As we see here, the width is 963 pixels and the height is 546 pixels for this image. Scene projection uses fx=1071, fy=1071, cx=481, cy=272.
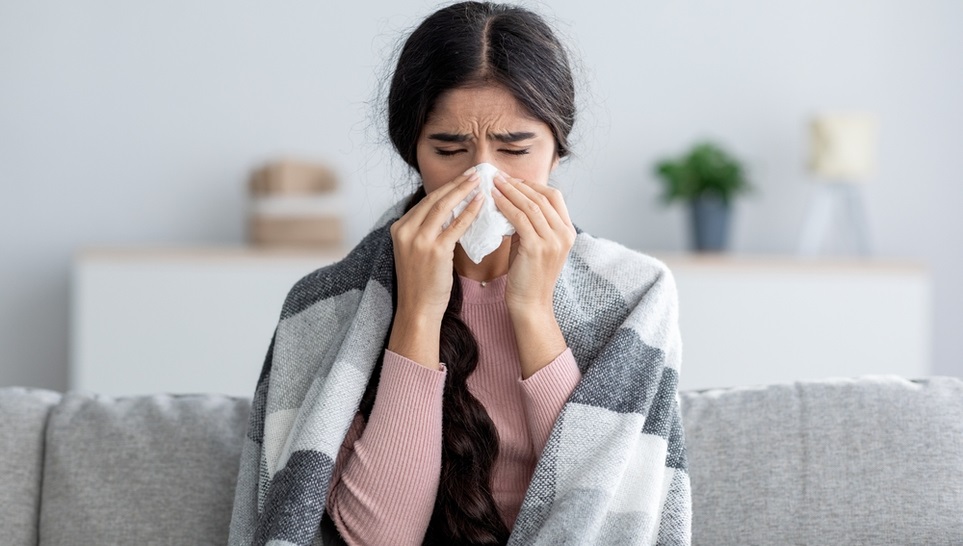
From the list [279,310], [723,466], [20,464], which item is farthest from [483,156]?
[279,310]

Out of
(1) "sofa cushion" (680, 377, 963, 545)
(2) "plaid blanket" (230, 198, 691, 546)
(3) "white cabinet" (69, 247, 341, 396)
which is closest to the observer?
(2) "plaid blanket" (230, 198, 691, 546)

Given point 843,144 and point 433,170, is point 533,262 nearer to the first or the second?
point 433,170

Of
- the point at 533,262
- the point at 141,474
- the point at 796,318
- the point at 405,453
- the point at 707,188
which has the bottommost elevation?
the point at 796,318

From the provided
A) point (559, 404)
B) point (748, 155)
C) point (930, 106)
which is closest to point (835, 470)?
point (559, 404)

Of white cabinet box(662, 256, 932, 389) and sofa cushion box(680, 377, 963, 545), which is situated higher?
sofa cushion box(680, 377, 963, 545)

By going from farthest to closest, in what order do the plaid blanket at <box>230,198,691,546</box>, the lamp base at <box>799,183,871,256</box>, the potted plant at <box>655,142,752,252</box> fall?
the lamp base at <box>799,183,871,256</box>, the potted plant at <box>655,142,752,252</box>, the plaid blanket at <box>230,198,691,546</box>

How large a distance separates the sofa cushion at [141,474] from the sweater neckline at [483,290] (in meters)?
0.41

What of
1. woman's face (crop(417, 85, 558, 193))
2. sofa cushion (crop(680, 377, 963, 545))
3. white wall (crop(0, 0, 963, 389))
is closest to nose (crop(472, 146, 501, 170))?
woman's face (crop(417, 85, 558, 193))

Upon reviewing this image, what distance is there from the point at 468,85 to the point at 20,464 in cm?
89

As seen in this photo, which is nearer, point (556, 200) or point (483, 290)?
point (556, 200)

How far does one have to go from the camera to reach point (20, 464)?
1627mm

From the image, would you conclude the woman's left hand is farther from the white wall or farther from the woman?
the white wall

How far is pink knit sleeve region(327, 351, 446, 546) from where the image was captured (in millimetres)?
1406

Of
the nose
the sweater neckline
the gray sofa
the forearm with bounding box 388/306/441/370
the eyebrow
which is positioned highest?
the eyebrow
